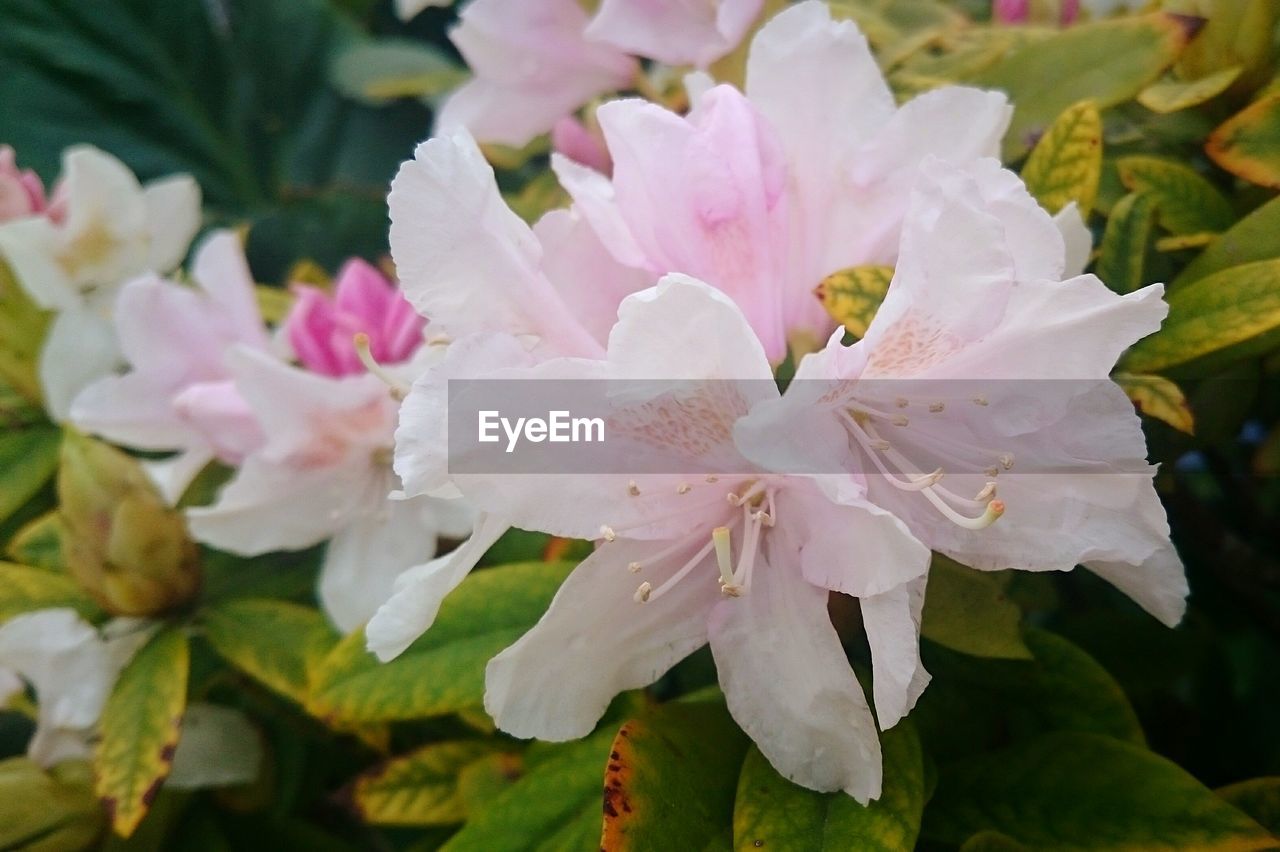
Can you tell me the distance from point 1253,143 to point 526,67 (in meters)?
0.45

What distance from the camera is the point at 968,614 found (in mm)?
458

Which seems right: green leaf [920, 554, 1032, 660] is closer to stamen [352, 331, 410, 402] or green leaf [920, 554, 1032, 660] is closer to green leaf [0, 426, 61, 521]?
stamen [352, 331, 410, 402]

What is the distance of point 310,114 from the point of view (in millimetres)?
1359

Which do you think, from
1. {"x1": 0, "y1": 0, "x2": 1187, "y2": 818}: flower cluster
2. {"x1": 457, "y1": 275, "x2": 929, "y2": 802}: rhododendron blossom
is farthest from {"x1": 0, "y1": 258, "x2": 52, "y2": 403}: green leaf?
{"x1": 457, "y1": 275, "x2": 929, "y2": 802}: rhododendron blossom

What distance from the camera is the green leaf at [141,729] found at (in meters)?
0.59

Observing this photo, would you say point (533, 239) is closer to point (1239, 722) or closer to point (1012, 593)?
point (1012, 593)

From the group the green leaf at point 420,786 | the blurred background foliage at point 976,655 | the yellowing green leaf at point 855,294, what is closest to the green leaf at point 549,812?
the blurred background foliage at point 976,655

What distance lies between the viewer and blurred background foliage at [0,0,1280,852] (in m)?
0.45

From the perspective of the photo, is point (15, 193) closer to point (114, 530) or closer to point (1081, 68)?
point (114, 530)

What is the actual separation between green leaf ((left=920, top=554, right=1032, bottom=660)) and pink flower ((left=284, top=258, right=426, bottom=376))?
0.39 m

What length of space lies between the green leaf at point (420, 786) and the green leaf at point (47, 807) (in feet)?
0.54

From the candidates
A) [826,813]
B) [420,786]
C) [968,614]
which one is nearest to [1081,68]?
[968,614]

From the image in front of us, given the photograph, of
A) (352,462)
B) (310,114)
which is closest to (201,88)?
(310,114)

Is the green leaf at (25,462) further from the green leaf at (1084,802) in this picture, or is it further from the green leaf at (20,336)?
the green leaf at (1084,802)
